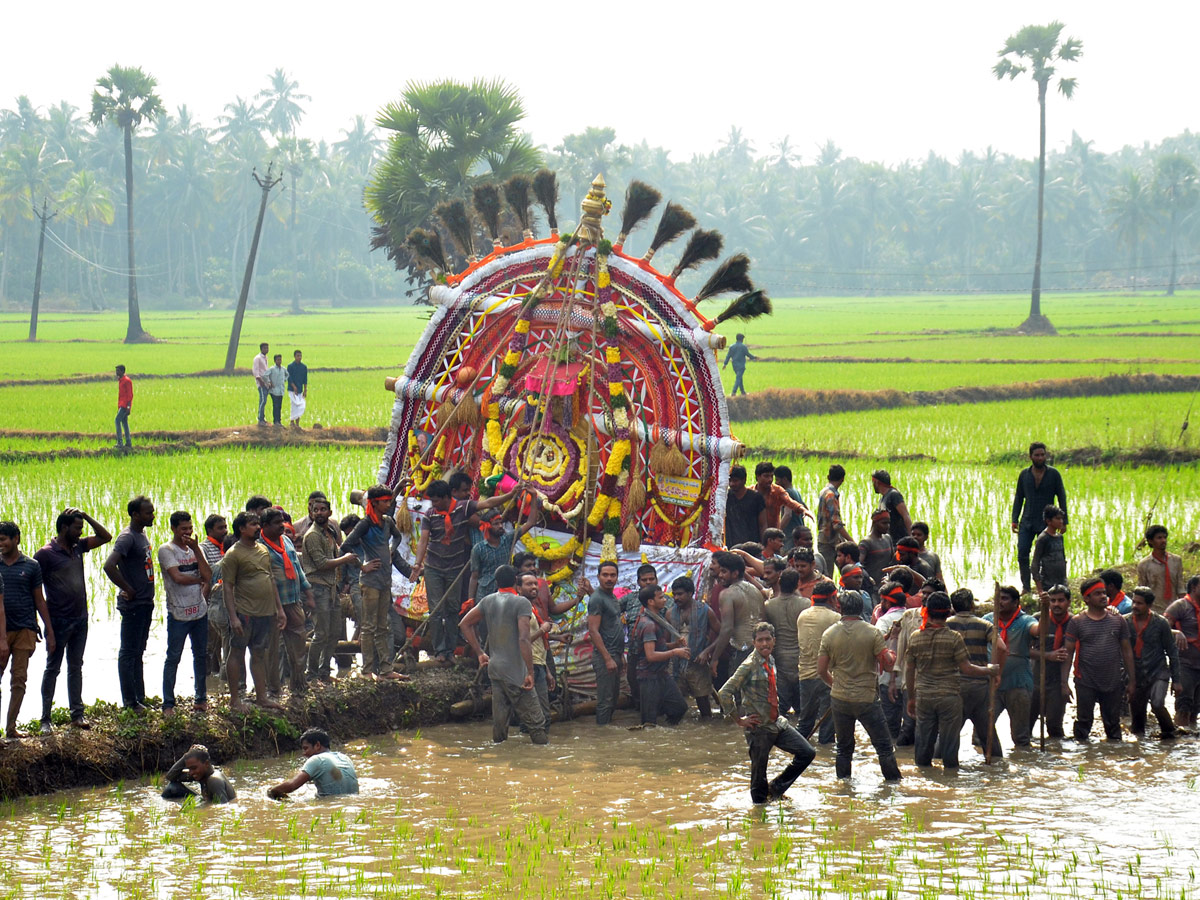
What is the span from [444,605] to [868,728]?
12.0 feet

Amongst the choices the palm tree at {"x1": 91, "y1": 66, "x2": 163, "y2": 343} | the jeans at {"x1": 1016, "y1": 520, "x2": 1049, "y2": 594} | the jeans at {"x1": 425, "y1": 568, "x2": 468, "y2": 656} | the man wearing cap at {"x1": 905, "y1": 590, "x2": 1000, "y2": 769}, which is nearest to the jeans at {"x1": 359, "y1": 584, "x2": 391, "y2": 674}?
the jeans at {"x1": 425, "y1": 568, "x2": 468, "y2": 656}

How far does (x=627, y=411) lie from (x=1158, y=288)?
287 feet

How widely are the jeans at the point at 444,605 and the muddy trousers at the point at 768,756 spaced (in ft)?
10.6

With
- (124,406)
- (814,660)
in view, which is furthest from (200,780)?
(124,406)

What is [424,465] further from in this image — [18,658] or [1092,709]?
[1092,709]

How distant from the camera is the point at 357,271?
296 feet

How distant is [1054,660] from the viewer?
360 inches

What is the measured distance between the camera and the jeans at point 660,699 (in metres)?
9.64

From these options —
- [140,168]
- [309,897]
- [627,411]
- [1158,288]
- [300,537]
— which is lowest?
[309,897]

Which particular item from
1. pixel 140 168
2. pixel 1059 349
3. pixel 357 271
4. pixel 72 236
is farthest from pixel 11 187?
pixel 1059 349

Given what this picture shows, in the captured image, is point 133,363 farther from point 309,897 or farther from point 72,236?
point 72,236

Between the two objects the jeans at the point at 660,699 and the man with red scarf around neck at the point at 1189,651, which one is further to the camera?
the jeans at the point at 660,699

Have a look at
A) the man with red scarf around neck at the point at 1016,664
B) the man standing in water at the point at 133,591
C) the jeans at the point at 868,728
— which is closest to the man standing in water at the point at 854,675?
the jeans at the point at 868,728

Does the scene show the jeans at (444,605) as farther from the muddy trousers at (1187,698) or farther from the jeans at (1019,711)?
the muddy trousers at (1187,698)
